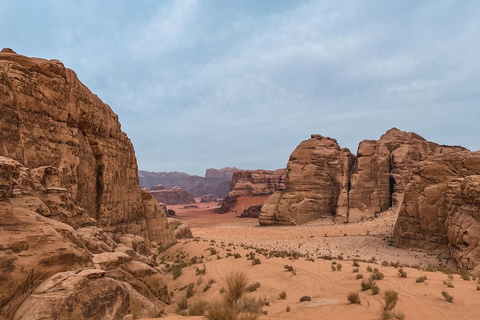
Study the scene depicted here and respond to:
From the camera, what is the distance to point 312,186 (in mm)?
37906

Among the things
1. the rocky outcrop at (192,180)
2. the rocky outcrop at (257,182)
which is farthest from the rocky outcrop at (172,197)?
the rocky outcrop at (192,180)

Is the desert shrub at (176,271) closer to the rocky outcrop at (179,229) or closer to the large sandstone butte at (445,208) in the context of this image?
the rocky outcrop at (179,229)

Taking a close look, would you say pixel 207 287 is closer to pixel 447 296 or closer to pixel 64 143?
pixel 447 296

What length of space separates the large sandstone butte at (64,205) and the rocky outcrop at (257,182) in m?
51.9

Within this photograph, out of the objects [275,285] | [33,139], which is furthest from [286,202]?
[33,139]

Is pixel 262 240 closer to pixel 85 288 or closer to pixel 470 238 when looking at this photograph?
pixel 470 238

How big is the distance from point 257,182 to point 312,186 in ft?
116

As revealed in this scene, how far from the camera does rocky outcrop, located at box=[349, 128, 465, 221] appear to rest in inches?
1391

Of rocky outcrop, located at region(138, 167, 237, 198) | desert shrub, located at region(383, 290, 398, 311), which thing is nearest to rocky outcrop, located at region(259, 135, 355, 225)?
desert shrub, located at region(383, 290, 398, 311)

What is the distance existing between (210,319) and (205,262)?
920cm

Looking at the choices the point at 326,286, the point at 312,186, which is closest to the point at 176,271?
the point at 326,286

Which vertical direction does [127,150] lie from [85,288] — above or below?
above

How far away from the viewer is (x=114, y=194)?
14.6 metres

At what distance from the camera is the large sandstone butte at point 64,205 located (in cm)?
490
